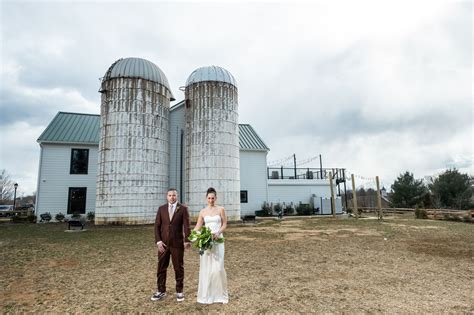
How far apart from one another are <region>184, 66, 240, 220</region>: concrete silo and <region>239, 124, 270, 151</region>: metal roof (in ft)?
21.8

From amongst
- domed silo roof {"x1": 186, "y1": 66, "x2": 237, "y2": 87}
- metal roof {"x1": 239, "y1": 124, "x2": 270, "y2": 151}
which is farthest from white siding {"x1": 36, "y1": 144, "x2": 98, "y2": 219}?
metal roof {"x1": 239, "y1": 124, "x2": 270, "y2": 151}

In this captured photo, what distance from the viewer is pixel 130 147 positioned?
16.6 m

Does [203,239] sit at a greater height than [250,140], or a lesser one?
lesser

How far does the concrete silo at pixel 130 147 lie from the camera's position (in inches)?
643

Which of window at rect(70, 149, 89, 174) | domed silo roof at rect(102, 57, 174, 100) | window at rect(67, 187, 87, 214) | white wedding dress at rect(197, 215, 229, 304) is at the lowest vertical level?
white wedding dress at rect(197, 215, 229, 304)

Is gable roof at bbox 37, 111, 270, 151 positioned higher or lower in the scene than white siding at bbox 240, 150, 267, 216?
higher

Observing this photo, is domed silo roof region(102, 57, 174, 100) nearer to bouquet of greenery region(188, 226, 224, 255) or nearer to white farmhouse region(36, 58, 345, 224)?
white farmhouse region(36, 58, 345, 224)

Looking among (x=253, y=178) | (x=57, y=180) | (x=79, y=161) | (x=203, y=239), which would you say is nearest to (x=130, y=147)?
(x=79, y=161)

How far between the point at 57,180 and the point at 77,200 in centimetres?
208

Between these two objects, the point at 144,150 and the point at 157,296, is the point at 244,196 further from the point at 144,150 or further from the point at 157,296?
the point at 157,296

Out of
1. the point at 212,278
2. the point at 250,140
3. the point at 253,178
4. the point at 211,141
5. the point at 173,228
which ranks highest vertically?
the point at 250,140

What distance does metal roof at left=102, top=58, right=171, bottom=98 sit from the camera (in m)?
17.3

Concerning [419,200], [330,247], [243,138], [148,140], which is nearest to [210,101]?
[148,140]

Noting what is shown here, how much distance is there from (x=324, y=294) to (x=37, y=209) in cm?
2226
